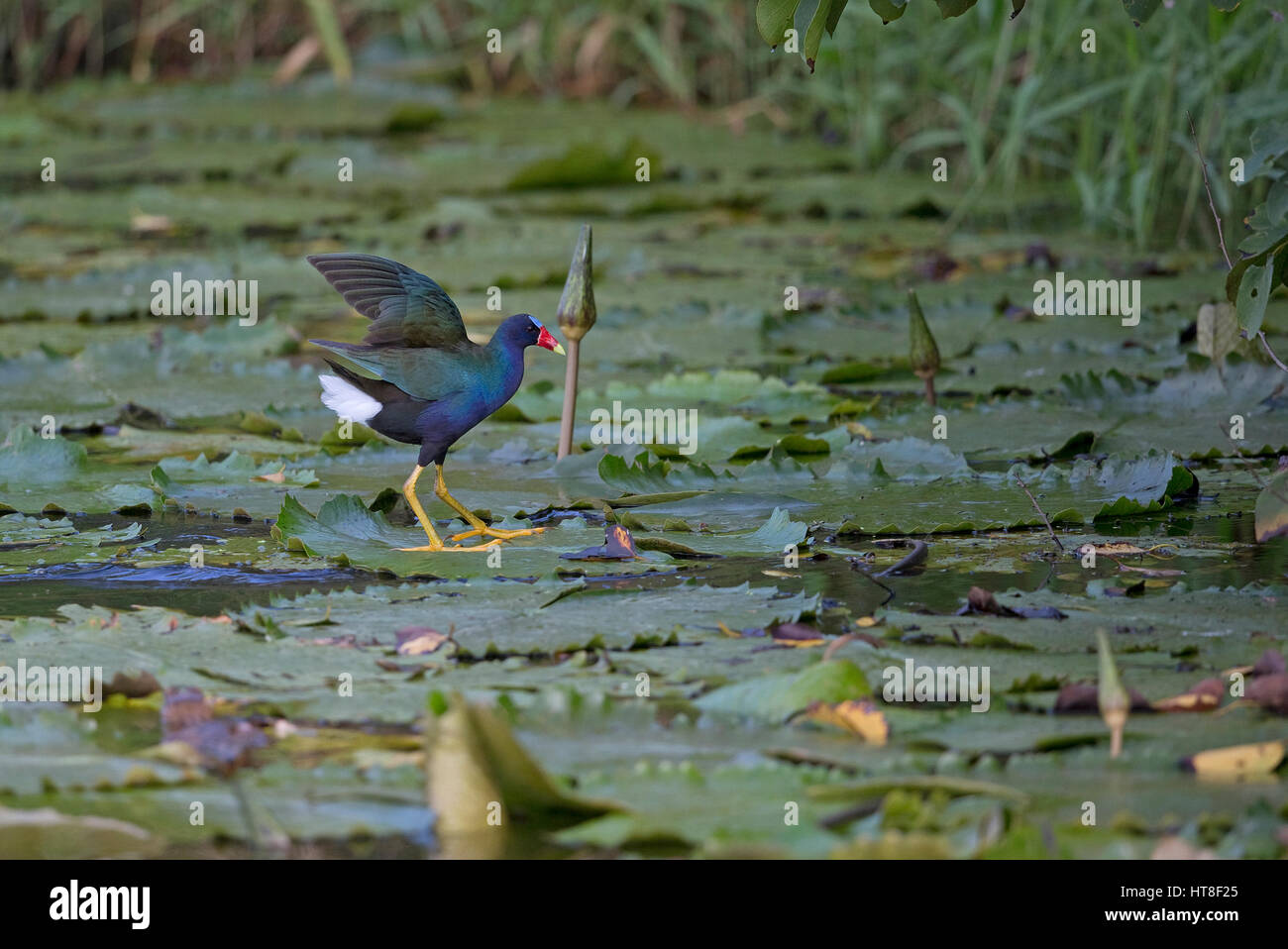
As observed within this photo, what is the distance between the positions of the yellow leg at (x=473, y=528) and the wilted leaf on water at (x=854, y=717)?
3.47 ft

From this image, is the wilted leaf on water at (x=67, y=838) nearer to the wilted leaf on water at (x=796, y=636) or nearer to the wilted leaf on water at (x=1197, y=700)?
the wilted leaf on water at (x=796, y=636)

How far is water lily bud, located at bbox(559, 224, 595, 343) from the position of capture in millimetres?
3475

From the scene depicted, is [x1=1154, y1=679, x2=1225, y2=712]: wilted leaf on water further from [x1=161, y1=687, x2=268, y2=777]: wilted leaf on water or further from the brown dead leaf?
the brown dead leaf

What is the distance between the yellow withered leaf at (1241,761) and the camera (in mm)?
1996

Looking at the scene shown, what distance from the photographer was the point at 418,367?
3158 millimetres

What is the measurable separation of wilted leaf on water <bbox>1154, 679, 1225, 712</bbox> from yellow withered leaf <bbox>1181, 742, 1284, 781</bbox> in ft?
0.63

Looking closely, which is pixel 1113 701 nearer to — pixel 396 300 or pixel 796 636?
pixel 796 636

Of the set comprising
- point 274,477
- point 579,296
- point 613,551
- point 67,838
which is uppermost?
point 579,296
